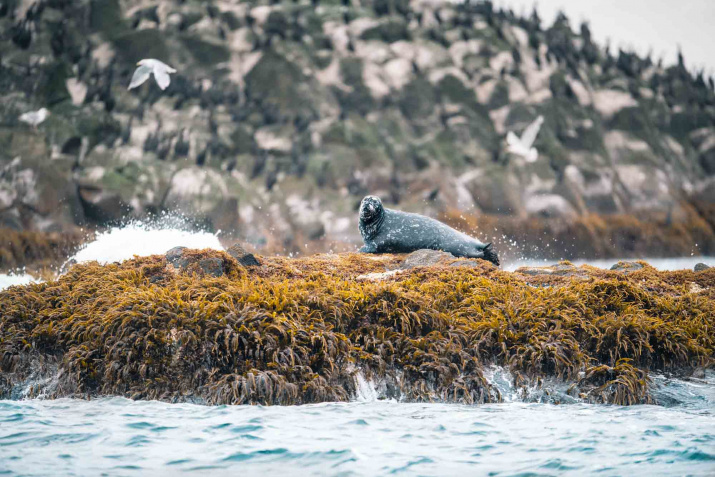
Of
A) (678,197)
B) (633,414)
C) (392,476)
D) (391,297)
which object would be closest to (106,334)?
(391,297)

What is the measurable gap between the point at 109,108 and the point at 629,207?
2220 centimetres

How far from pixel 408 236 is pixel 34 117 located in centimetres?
1973

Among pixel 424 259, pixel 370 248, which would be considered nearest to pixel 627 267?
pixel 424 259

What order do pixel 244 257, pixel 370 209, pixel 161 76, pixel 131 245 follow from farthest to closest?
pixel 161 76 < pixel 131 245 < pixel 370 209 < pixel 244 257

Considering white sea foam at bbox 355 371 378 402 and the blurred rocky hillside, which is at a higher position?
the blurred rocky hillside

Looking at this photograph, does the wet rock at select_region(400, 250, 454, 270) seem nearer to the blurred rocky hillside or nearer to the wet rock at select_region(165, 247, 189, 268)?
the wet rock at select_region(165, 247, 189, 268)

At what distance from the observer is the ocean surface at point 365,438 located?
5.00 metres

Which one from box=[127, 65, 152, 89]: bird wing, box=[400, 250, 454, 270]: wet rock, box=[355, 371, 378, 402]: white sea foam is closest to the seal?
box=[400, 250, 454, 270]: wet rock

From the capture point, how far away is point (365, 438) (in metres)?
5.54

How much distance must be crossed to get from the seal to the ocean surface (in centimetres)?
475

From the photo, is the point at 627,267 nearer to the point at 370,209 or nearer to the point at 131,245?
the point at 370,209

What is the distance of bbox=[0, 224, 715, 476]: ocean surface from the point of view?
197 inches

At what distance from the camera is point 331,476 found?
4.86 m

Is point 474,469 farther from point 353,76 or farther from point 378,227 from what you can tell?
point 353,76
